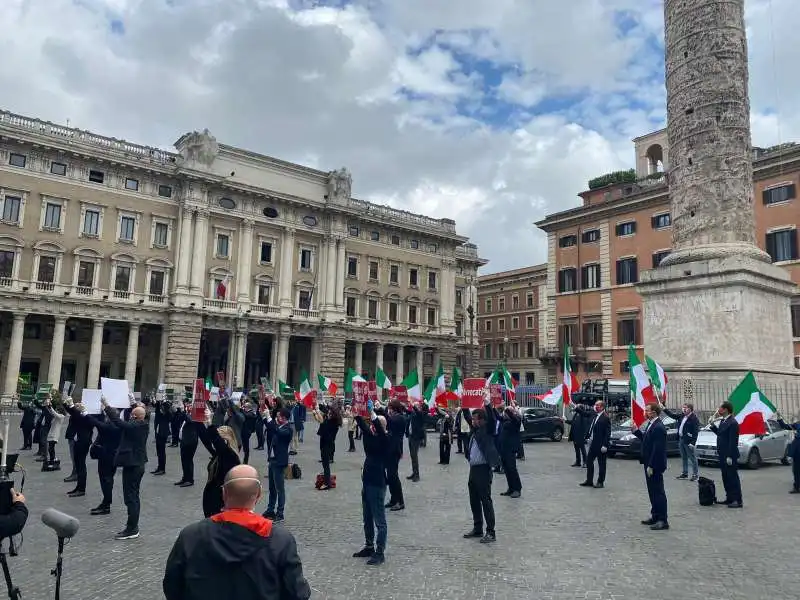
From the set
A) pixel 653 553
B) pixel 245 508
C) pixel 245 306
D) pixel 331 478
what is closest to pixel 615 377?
pixel 245 306

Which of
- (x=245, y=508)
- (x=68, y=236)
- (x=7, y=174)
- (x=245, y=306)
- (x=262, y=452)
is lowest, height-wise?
(x=262, y=452)

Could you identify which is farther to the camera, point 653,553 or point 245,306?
point 245,306

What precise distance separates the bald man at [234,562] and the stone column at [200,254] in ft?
136

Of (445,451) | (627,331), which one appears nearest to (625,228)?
(627,331)

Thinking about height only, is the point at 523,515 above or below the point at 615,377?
below

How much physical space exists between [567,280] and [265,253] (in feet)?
73.0

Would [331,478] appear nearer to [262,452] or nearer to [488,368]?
[262,452]

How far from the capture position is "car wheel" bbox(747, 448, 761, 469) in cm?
1512

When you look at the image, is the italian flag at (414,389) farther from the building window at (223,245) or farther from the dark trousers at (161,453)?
the building window at (223,245)

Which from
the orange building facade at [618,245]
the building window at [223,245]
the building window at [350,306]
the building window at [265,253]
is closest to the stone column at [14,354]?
the building window at [223,245]

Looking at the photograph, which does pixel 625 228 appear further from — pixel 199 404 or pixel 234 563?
pixel 234 563

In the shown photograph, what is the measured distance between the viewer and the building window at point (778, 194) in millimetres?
31742

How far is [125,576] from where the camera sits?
20.4 ft

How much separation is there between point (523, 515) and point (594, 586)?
3.39 m
